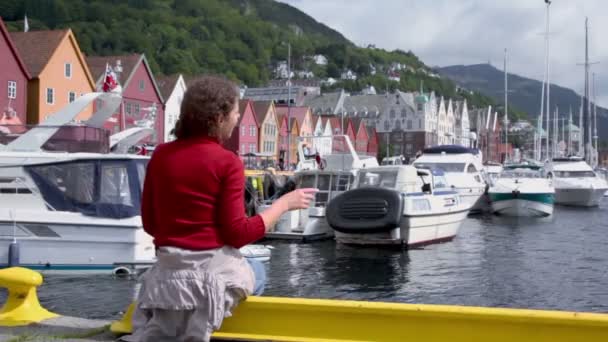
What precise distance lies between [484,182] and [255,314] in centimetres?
3783

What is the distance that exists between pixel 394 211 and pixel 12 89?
3517 cm

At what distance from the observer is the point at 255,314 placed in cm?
484

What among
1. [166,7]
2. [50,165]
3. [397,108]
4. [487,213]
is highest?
[166,7]

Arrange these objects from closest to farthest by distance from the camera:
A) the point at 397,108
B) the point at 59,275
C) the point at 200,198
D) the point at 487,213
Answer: the point at 200,198 < the point at 59,275 < the point at 487,213 < the point at 397,108

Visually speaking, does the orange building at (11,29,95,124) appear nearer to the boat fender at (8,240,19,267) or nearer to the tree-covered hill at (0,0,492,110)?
the boat fender at (8,240,19,267)

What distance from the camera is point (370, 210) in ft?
69.7

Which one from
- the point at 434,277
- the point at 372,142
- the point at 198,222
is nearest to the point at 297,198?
the point at 198,222

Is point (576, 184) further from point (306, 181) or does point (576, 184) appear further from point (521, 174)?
point (306, 181)

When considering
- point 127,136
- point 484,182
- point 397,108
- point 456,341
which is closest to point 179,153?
Result: point 456,341

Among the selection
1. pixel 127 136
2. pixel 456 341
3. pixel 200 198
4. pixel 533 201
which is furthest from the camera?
pixel 533 201

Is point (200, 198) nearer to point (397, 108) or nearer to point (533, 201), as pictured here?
point (533, 201)

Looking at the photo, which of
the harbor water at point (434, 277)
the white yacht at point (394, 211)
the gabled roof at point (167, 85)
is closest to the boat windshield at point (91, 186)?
the harbor water at point (434, 277)

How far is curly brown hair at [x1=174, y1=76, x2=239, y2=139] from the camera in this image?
3.59 meters

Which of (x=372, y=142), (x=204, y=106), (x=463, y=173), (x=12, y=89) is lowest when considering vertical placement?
(x=463, y=173)
